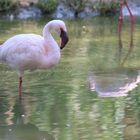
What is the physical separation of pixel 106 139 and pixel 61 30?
72.2 inches

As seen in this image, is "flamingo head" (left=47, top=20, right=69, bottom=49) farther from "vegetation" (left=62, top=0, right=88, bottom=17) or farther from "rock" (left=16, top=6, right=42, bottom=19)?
"vegetation" (left=62, top=0, right=88, bottom=17)

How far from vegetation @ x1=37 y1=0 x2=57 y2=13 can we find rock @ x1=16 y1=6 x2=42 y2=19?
198 millimetres

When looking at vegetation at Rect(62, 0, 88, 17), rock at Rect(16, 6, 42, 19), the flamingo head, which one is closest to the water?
the flamingo head

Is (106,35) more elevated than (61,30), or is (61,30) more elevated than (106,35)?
(61,30)

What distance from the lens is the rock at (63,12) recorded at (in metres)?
20.2

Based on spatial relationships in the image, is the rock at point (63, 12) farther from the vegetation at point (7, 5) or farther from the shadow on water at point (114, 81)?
the shadow on water at point (114, 81)

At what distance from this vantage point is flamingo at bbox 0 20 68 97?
704 cm

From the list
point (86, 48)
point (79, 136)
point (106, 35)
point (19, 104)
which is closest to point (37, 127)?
point (79, 136)

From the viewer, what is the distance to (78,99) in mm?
7242

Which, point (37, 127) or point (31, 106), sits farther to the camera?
point (31, 106)

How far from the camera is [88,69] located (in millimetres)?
9336

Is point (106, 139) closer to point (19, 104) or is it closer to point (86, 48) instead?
point (19, 104)

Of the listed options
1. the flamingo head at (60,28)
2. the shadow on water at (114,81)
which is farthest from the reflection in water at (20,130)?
the shadow on water at (114,81)

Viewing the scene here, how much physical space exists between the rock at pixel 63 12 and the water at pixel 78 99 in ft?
27.4
